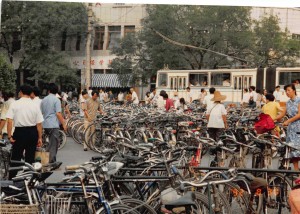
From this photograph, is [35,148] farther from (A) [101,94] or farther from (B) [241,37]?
(B) [241,37]

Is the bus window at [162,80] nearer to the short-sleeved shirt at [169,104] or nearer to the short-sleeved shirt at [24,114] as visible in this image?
the short-sleeved shirt at [169,104]

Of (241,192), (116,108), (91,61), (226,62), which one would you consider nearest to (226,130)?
(226,62)

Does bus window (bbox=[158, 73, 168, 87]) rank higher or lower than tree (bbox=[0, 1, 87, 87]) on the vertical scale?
lower

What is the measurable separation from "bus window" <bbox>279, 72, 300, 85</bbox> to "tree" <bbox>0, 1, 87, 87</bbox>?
19.6 feet

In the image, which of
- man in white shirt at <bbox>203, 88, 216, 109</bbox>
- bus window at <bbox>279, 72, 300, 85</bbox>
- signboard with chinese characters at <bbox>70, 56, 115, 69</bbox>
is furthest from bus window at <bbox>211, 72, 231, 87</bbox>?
signboard with chinese characters at <bbox>70, 56, 115, 69</bbox>

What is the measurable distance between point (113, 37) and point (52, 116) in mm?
1560

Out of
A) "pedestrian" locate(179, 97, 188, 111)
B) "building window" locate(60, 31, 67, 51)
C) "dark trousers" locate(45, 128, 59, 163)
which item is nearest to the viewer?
"building window" locate(60, 31, 67, 51)

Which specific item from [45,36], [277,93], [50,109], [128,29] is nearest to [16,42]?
[45,36]

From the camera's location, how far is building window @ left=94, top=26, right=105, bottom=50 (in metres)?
9.51

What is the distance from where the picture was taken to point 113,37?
959cm

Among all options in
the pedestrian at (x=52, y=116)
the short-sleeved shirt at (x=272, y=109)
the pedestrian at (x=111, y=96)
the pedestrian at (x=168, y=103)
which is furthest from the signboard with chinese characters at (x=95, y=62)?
the pedestrian at (x=168, y=103)

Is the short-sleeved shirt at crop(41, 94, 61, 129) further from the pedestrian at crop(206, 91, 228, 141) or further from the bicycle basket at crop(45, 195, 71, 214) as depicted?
the bicycle basket at crop(45, 195, 71, 214)

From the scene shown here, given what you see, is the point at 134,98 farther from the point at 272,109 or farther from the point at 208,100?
the point at 272,109

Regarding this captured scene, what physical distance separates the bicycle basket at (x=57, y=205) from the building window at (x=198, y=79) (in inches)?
255
